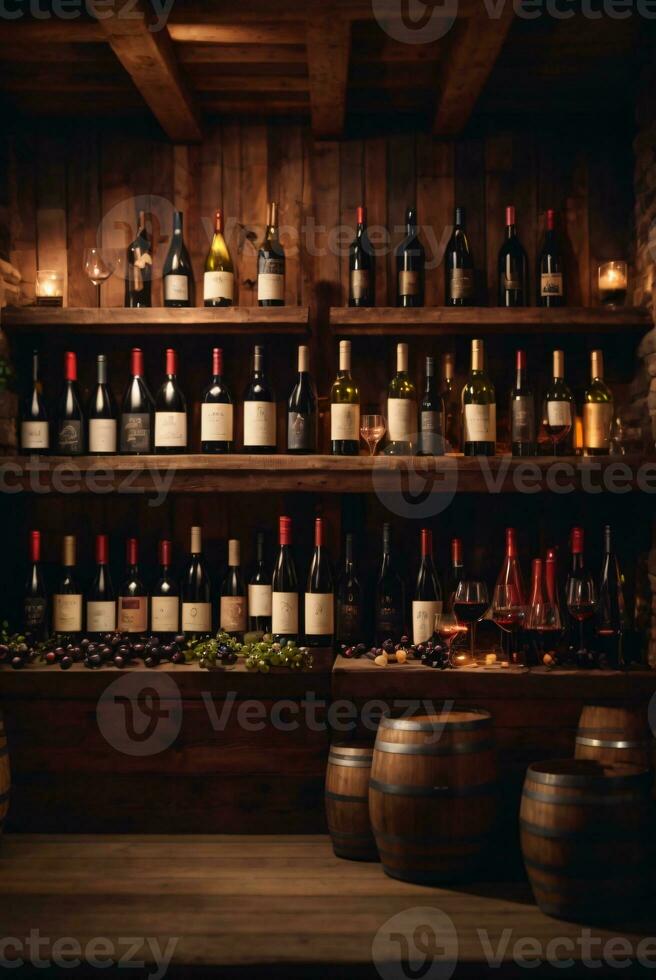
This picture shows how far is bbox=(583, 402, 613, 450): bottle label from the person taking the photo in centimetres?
329

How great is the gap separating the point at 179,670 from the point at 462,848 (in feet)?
3.45

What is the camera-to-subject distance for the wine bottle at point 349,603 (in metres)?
3.37

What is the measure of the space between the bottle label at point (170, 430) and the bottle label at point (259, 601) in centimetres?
56

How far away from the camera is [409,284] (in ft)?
11.1

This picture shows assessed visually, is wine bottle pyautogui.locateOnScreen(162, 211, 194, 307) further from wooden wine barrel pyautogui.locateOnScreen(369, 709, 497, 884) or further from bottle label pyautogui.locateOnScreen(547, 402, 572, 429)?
wooden wine barrel pyautogui.locateOnScreen(369, 709, 497, 884)

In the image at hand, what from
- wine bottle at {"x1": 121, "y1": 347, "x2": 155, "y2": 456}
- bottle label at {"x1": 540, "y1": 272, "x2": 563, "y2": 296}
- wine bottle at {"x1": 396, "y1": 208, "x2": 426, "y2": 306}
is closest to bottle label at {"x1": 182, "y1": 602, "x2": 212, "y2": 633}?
wine bottle at {"x1": 121, "y1": 347, "x2": 155, "y2": 456}

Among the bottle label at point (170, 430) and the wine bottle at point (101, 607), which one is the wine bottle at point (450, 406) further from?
the wine bottle at point (101, 607)

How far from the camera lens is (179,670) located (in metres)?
2.97

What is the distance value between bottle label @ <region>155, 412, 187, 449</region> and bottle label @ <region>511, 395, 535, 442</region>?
3.72ft

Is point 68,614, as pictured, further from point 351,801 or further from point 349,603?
point 351,801

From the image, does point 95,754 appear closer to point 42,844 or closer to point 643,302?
point 42,844

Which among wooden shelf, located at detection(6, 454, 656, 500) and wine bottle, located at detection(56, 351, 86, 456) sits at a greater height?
wine bottle, located at detection(56, 351, 86, 456)

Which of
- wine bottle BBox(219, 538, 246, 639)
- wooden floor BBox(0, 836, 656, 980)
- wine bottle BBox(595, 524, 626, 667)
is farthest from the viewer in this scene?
wine bottle BBox(219, 538, 246, 639)

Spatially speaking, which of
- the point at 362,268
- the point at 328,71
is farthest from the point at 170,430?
the point at 328,71
